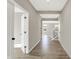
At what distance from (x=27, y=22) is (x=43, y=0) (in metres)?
1.34

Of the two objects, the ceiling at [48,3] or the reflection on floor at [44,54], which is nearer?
the reflection on floor at [44,54]

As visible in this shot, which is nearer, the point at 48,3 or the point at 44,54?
the point at 44,54

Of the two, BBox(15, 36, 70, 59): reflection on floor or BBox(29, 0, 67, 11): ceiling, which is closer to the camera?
BBox(15, 36, 70, 59): reflection on floor

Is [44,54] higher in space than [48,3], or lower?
lower

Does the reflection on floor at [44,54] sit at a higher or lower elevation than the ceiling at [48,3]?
lower

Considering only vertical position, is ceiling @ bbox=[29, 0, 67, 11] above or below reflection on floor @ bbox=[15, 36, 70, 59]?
above

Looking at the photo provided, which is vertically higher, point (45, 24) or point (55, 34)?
point (45, 24)
